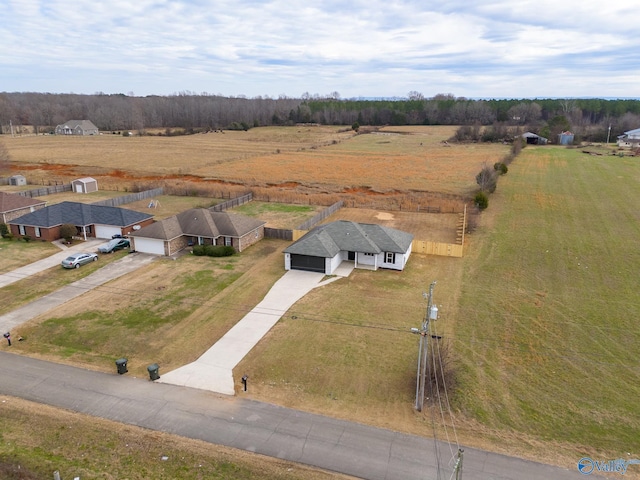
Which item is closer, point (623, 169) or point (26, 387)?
point (26, 387)

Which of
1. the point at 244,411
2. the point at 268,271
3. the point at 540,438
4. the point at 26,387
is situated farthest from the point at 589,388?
the point at 26,387

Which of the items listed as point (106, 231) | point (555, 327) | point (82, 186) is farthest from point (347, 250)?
point (82, 186)

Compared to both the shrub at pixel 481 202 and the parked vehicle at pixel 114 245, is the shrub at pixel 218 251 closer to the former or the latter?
the parked vehicle at pixel 114 245

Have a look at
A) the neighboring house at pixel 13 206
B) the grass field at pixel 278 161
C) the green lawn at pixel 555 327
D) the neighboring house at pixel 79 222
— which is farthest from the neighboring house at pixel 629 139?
the neighboring house at pixel 13 206

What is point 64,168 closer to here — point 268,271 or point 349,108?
point 268,271

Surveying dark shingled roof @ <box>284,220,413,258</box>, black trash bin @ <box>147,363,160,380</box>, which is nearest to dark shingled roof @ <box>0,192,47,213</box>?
dark shingled roof @ <box>284,220,413,258</box>

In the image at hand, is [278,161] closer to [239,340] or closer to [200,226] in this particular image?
[200,226]
